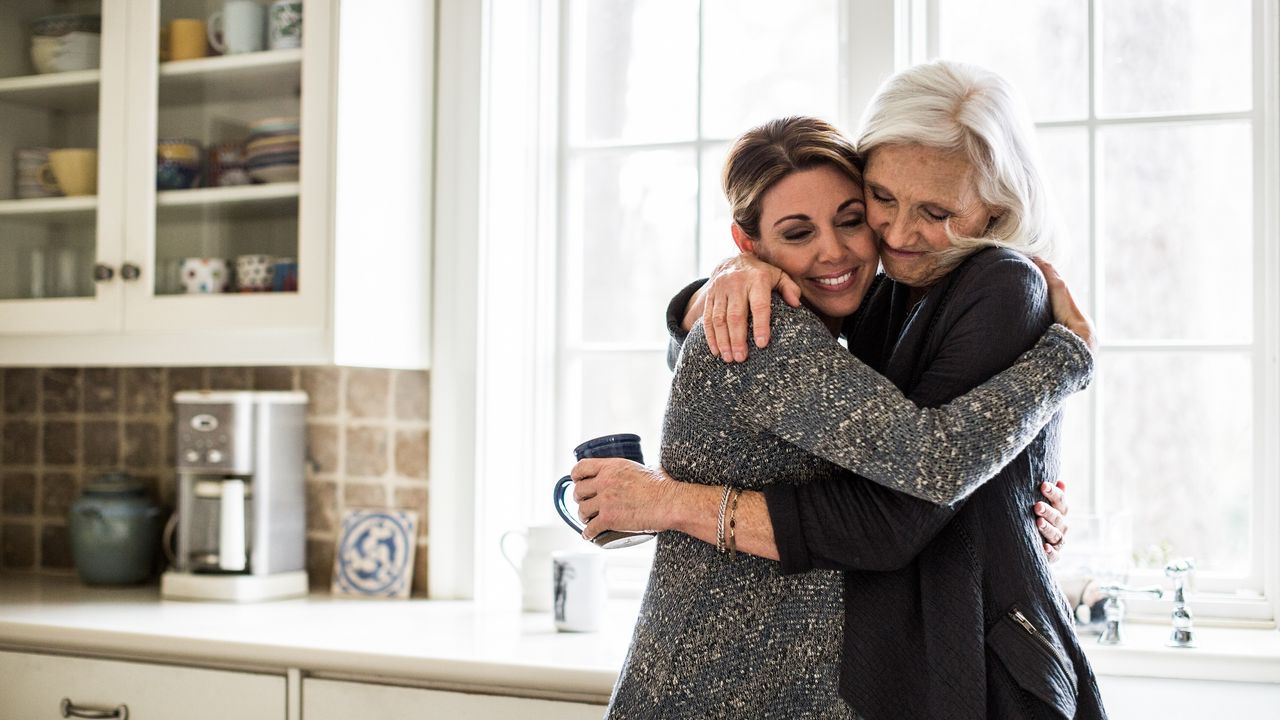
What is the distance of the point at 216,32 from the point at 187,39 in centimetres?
6

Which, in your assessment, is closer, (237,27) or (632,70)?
(237,27)

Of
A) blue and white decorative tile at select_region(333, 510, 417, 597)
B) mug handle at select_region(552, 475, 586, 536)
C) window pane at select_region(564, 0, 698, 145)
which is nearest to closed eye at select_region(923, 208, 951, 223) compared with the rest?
mug handle at select_region(552, 475, 586, 536)

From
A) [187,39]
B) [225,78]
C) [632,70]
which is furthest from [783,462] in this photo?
[187,39]

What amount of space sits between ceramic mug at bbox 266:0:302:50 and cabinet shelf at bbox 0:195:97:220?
52 centimetres

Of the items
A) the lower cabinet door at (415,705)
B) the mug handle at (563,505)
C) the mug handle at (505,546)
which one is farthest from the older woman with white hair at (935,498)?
the mug handle at (505,546)

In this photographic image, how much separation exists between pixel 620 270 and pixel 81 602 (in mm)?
1321

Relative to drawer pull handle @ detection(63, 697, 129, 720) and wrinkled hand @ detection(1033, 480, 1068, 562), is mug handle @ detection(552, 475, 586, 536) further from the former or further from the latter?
drawer pull handle @ detection(63, 697, 129, 720)

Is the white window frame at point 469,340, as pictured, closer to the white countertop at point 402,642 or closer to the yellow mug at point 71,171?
the white countertop at point 402,642

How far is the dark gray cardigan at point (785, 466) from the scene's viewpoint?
1124 mm

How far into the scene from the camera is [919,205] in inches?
51.8

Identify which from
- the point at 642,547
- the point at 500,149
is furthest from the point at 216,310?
the point at 642,547

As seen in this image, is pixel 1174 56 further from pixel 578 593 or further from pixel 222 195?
pixel 222 195

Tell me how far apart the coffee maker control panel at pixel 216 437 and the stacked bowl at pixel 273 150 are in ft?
1.58

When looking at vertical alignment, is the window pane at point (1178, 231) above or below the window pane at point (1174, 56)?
below
